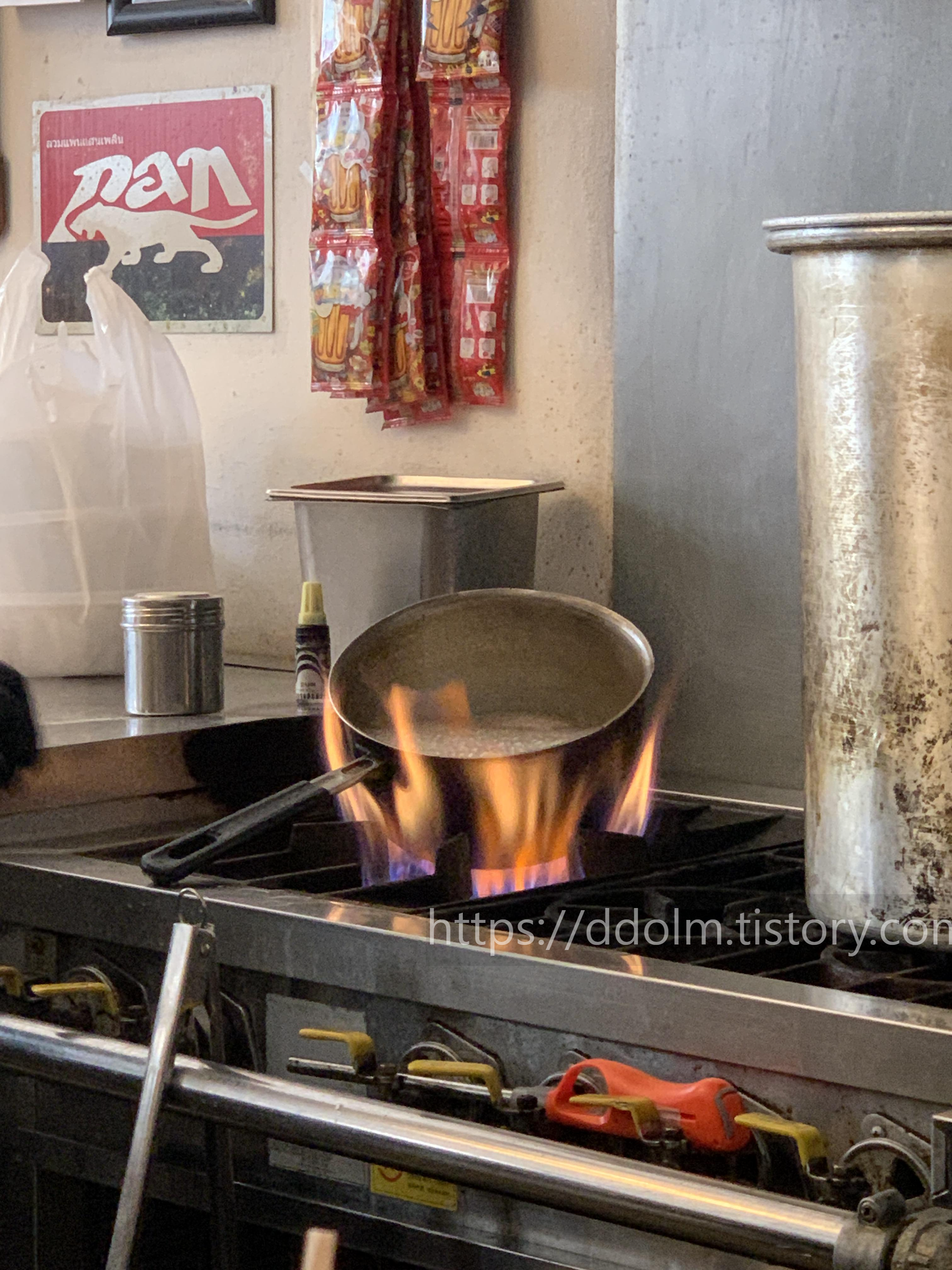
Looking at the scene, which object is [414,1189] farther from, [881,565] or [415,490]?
[415,490]

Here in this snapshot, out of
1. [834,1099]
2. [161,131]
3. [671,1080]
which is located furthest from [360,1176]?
[161,131]

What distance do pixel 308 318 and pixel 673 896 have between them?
1247mm

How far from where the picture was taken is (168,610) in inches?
76.7

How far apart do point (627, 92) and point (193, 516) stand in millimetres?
754

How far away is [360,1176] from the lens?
137 centimetres

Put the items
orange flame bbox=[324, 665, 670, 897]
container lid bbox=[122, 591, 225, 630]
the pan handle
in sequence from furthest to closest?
container lid bbox=[122, 591, 225, 630] → orange flame bbox=[324, 665, 670, 897] → the pan handle

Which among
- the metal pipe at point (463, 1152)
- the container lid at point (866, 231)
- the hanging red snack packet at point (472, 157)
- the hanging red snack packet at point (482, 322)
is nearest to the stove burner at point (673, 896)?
the metal pipe at point (463, 1152)

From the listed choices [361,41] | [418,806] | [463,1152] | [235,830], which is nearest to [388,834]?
[418,806]

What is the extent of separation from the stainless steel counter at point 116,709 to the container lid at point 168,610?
4.0 inches

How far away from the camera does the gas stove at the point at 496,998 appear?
1.14m

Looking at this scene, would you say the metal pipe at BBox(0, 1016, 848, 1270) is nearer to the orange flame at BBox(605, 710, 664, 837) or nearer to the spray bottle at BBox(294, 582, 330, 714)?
the orange flame at BBox(605, 710, 664, 837)

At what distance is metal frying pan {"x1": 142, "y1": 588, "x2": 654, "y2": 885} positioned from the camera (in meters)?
1.77

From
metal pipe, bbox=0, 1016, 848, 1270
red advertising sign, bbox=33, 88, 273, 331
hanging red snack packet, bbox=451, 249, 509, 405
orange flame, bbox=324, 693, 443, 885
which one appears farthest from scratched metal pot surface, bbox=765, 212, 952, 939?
red advertising sign, bbox=33, 88, 273, 331

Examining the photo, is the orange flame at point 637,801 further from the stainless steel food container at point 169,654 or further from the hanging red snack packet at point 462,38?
the hanging red snack packet at point 462,38
